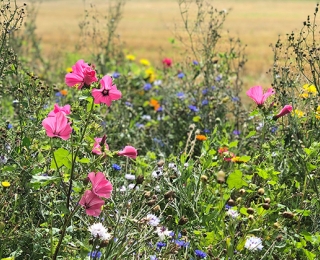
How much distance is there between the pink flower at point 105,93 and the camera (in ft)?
6.88

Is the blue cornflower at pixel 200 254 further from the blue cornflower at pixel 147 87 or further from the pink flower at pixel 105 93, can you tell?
the blue cornflower at pixel 147 87

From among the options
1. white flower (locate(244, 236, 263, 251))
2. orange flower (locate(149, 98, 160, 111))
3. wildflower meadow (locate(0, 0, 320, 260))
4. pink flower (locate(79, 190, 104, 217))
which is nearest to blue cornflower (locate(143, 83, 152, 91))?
orange flower (locate(149, 98, 160, 111))

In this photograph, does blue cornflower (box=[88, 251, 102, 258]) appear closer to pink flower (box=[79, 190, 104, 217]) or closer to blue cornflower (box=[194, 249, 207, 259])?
pink flower (box=[79, 190, 104, 217])

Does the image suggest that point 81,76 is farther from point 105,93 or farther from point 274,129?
point 274,129

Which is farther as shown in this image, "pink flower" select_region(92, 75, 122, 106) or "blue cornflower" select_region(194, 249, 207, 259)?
"blue cornflower" select_region(194, 249, 207, 259)

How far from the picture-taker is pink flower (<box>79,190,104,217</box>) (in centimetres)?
205

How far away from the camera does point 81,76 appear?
7.08 feet

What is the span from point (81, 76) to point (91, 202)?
46 centimetres

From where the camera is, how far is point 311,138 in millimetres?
3031

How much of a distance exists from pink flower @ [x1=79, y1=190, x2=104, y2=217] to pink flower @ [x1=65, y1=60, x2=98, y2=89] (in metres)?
0.40

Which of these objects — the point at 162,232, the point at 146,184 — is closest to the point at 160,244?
the point at 162,232

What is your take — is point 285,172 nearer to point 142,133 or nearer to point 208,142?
point 208,142

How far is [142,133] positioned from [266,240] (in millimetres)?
1794

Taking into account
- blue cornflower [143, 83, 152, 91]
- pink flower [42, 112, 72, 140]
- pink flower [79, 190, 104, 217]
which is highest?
pink flower [42, 112, 72, 140]
